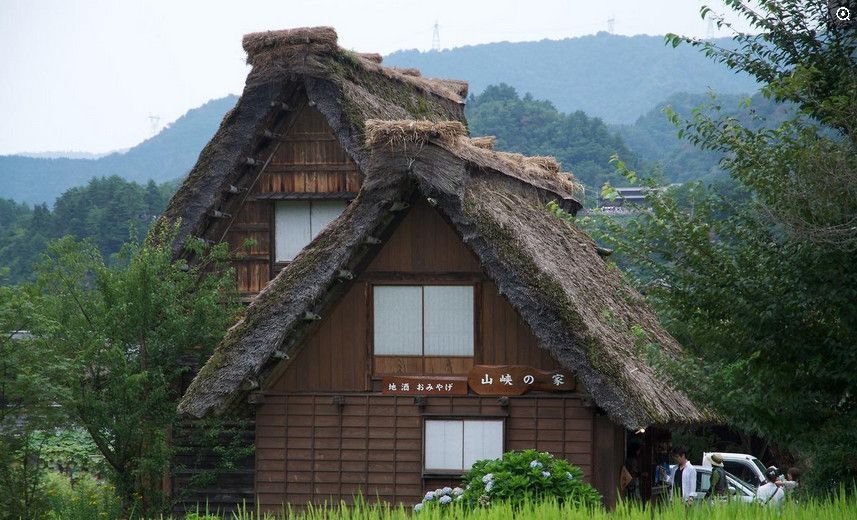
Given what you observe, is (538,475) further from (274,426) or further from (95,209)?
(95,209)

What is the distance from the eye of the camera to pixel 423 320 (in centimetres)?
1714

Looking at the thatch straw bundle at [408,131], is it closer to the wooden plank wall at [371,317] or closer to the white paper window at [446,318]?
the wooden plank wall at [371,317]

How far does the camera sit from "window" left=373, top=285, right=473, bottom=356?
56.0 feet

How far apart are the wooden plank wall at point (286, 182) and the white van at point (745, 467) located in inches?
347

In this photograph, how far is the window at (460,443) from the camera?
16.8 metres

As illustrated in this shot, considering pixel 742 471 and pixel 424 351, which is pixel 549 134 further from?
pixel 424 351

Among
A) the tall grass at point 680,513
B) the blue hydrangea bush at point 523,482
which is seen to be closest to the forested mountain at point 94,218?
the blue hydrangea bush at point 523,482

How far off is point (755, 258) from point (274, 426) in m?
7.57

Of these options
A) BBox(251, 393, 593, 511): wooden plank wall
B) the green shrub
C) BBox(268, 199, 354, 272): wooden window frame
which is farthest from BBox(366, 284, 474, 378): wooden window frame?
the green shrub

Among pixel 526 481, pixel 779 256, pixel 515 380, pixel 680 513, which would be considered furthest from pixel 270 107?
pixel 680 513

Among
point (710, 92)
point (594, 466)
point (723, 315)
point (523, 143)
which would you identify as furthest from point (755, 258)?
point (523, 143)

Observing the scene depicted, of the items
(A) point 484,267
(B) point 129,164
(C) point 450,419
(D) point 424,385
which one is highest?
(B) point 129,164

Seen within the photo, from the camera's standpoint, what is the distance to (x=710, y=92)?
543 inches

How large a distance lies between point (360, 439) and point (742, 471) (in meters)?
10.6
